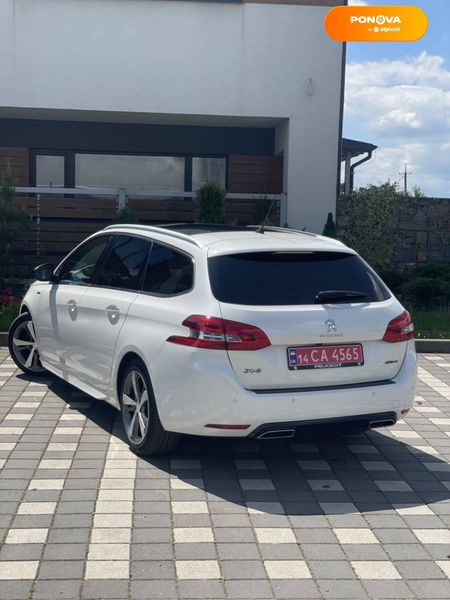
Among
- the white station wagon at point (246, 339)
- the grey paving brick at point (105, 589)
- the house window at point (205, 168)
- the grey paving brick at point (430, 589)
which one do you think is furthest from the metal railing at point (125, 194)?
the grey paving brick at point (430, 589)

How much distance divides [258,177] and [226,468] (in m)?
10.6

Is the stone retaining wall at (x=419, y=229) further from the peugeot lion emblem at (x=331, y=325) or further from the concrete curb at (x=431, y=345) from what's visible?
the peugeot lion emblem at (x=331, y=325)

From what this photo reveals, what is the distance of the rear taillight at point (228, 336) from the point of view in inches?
223

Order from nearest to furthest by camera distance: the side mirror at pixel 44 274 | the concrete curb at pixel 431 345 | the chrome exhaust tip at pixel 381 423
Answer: the chrome exhaust tip at pixel 381 423 → the side mirror at pixel 44 274 → the concrete curb at pixel 431 345

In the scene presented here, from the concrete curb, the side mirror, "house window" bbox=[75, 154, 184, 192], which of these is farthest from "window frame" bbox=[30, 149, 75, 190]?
the side mirror

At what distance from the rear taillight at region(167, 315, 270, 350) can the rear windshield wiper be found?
1.84ft

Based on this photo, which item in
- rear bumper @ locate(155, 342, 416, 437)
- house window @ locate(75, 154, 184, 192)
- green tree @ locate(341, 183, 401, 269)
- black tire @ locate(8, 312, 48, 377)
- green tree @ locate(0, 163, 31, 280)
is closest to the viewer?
rear bumper @ locate(155, 342, 416, 437)

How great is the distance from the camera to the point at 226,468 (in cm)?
621

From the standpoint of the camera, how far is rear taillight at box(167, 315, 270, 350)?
566 centimetres

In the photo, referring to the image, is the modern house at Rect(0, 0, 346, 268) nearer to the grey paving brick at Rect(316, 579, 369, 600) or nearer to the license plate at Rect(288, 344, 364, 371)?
the license plate at Rect(288, 344, 364, 371)

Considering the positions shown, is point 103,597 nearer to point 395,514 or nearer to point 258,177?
point 395,514

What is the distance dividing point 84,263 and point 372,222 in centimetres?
899

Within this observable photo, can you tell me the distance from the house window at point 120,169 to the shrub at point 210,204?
10.0 ft

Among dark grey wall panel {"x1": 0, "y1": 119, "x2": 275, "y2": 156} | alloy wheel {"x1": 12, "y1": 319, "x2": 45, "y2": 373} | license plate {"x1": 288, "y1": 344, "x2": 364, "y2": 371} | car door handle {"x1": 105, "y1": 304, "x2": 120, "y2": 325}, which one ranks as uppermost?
dark grey wall panel {"x1": 0, "y1": 119, "x2": 275, "y2": 156}
